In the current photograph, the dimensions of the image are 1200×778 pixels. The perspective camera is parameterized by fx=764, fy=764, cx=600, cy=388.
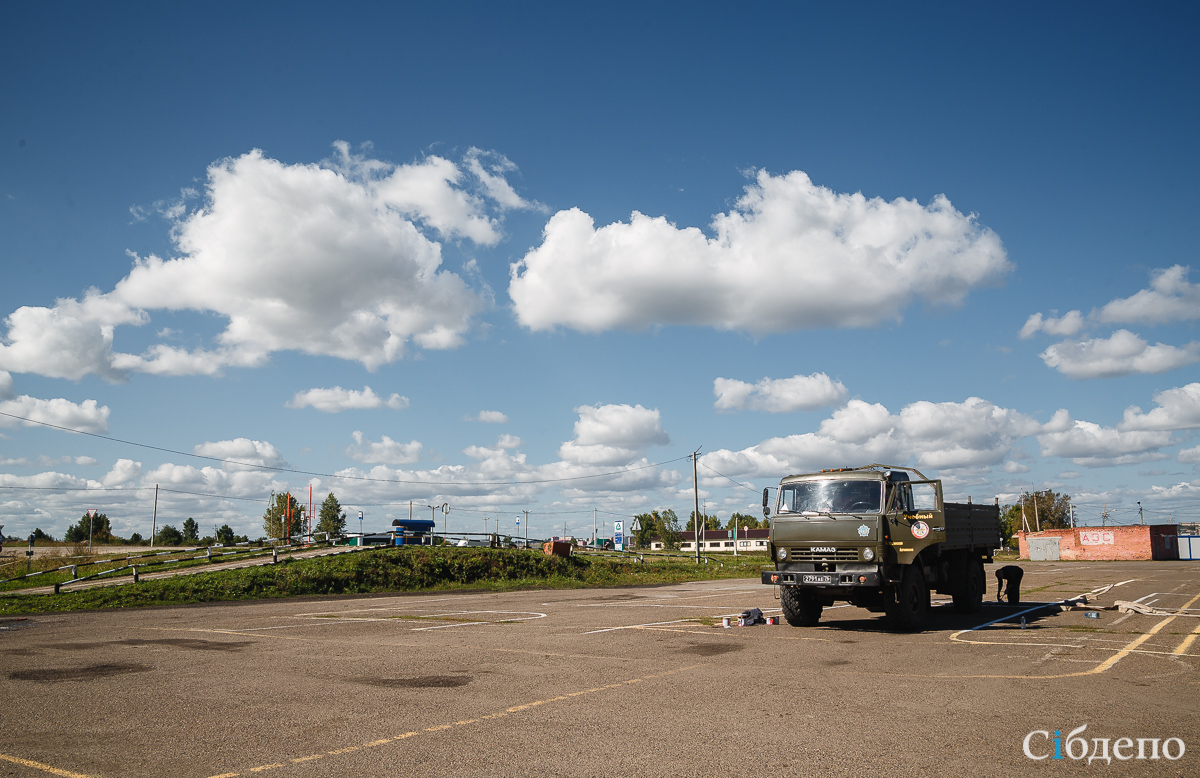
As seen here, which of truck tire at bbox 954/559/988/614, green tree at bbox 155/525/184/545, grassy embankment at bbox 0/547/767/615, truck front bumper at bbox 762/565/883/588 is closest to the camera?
truck front bumper at bbox 762/565/883/588

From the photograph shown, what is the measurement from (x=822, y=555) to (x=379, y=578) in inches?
939

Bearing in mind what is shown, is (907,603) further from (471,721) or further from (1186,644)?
(471,721)

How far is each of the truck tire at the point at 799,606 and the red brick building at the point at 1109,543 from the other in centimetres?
6763

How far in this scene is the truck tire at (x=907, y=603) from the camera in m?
14.2

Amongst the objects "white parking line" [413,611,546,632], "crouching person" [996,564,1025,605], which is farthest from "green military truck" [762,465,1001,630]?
"white parking line" [413,611,546,632]

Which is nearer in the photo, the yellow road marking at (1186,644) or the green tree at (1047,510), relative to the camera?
the yellow road marking at (1186,644)

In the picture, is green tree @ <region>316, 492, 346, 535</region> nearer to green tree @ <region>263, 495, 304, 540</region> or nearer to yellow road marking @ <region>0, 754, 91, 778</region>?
green tree @ <region>263, 495, 304, 540</region>

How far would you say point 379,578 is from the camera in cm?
3322

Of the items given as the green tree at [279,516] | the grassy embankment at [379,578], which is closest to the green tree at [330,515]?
the green tree at [279,516]

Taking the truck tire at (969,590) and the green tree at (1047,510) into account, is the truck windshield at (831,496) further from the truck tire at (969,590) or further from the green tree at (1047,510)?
the green tree at (1047,510)

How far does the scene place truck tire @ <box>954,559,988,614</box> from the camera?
56.4ft

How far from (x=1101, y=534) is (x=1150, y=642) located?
6917cm

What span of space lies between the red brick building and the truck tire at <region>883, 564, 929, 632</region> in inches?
2656

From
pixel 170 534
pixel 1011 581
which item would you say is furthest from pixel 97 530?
pixel 1011 581
